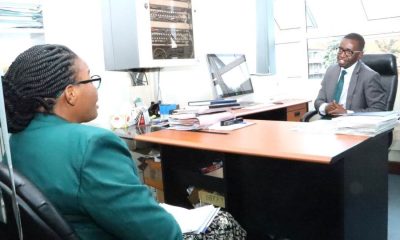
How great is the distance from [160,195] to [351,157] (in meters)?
1.26

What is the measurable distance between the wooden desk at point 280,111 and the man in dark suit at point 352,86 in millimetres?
350

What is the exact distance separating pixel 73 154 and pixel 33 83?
0.76 ft

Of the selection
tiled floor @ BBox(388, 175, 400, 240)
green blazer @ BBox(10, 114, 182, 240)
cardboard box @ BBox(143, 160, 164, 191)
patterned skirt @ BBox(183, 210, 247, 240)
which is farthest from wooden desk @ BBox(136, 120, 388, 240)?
green blazer @ BBox(10, 114, 182, 240)

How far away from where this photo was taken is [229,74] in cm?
353

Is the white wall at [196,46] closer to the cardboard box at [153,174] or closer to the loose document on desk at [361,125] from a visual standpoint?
the cardboard box at [153,174]

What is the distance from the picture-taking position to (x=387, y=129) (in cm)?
185

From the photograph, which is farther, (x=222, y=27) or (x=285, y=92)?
(x=285, y=92)

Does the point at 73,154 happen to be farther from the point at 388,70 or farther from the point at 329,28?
the point at 329,28

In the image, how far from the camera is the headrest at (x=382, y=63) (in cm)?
297

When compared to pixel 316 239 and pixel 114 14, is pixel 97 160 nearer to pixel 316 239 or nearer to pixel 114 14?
pixel 316 239

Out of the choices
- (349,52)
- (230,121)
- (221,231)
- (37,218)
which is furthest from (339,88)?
(37,218)

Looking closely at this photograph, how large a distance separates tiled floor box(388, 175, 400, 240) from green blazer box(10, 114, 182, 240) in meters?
2.06

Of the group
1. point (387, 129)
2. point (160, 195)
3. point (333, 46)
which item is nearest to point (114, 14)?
point (160, 195)

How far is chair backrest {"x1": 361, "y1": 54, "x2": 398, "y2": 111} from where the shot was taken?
2934 millimetres
